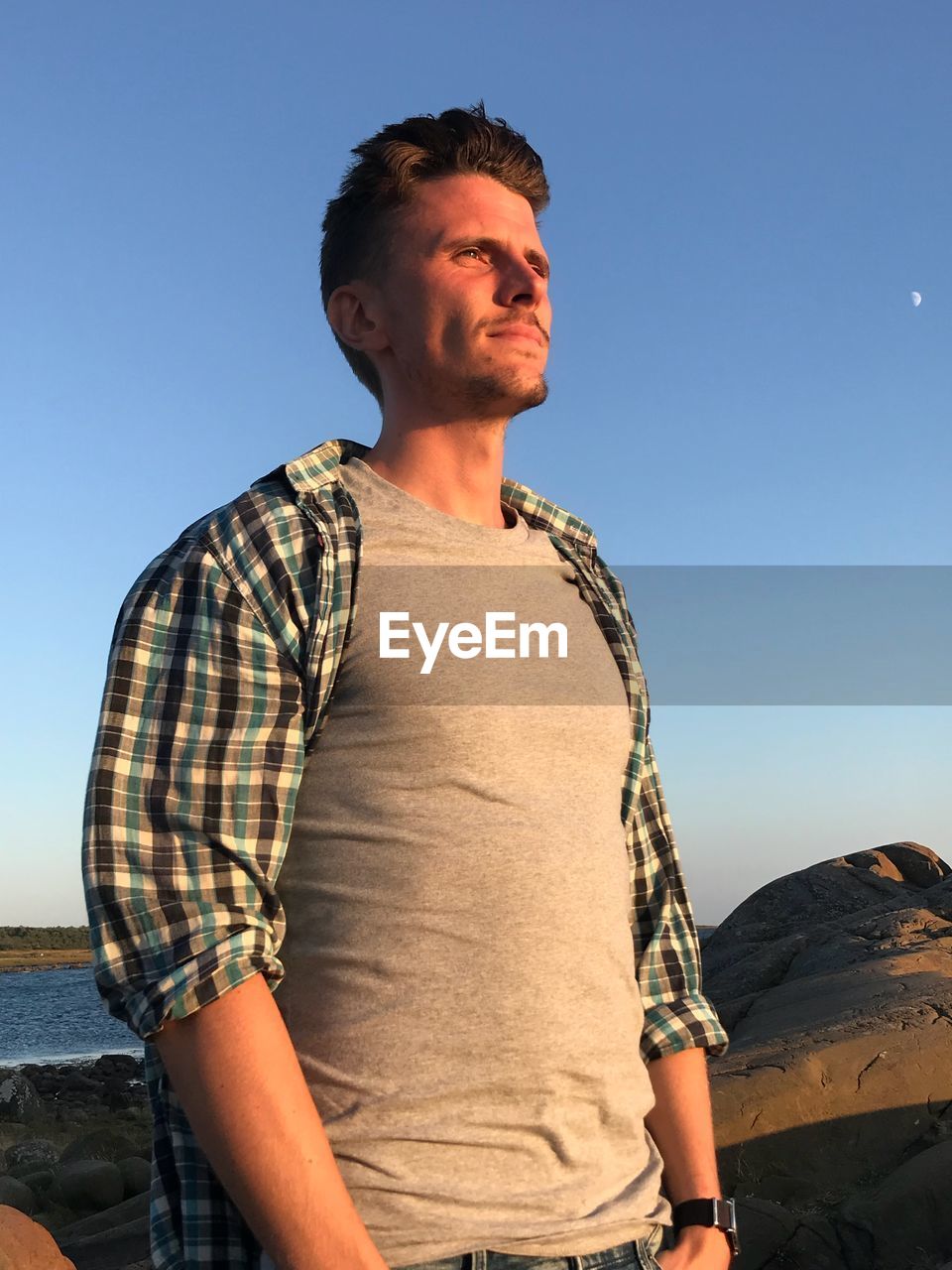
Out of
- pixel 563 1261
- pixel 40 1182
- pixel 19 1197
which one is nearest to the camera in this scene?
pixel 563 1261

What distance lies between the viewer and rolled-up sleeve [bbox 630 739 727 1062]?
2.34m

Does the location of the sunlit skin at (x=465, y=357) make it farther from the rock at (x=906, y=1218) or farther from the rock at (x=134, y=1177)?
the rock at (x=134, y=1177)

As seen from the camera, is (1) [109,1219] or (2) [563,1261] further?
(1) [109,1219]

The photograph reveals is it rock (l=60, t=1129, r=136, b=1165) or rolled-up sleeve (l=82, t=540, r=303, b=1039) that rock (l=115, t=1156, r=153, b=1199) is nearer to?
rock (l=60, t=1129, r=136, b=1165)

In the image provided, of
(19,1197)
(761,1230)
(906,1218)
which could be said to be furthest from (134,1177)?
(906,1218)

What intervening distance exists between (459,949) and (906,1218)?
5565 mm

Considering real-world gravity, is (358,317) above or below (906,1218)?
above

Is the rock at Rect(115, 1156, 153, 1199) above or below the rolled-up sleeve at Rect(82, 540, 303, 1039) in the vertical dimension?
below

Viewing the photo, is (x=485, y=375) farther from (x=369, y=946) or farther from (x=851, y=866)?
(x=851, y=866)

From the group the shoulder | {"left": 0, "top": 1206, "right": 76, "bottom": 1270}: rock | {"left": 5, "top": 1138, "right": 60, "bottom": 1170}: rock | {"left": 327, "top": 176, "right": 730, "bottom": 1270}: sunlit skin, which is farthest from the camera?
{"left": 5, "top": 1138, "right": 60, "bottom": 1170}: rock

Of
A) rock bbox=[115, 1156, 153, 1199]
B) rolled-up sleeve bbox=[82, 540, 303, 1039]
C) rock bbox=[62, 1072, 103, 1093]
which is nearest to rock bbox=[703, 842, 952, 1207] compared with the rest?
rock bbox=[115, 1156, 153, 1199]

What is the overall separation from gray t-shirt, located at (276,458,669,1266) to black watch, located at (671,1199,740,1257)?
0.15 metres

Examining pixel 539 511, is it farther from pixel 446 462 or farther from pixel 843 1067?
pixel 843 1067

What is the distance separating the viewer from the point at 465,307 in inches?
90.2
